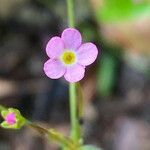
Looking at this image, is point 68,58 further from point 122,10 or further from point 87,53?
point 122,10

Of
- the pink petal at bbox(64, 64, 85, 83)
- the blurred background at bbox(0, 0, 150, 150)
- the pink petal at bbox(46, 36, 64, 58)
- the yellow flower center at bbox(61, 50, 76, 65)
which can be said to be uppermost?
the pink petal at bbox(46, 36, 64, 58)

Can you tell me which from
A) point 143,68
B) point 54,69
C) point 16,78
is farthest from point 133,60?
point 54,69

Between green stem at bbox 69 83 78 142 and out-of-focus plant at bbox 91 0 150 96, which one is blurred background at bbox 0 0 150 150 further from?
green stem at bbox 69 83 78 142

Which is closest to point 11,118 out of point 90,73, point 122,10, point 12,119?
point 12,119

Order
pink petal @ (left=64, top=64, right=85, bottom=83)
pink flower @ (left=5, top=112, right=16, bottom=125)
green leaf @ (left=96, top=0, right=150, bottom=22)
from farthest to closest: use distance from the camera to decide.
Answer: green leaf @ (left=96, top=0, right=150, bottom=22)
pink flower @ (left=5, top=112, right=16, bottom=125)
pink petal @ (left=64, top=64, right=85, bottom=83)

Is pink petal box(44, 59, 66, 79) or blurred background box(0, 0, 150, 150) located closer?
pink petal box(44, 59, 66, 79)

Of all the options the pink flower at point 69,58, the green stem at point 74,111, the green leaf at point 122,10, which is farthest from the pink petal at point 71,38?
the green leaf at point 122,10

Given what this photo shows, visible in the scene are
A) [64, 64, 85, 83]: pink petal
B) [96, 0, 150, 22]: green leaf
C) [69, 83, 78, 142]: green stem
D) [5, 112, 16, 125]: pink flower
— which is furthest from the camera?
[96, 0, 150, 22]: green leaf

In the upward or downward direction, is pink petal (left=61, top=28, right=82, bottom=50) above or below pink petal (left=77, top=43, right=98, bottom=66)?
above

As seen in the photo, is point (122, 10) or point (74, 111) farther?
point (122, 10)

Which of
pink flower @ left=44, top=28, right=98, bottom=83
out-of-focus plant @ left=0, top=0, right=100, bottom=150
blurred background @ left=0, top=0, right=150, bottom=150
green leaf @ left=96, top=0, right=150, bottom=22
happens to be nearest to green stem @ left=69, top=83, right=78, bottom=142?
out-of-focus plant @ left=0, top=0, right=100, bottom=150
